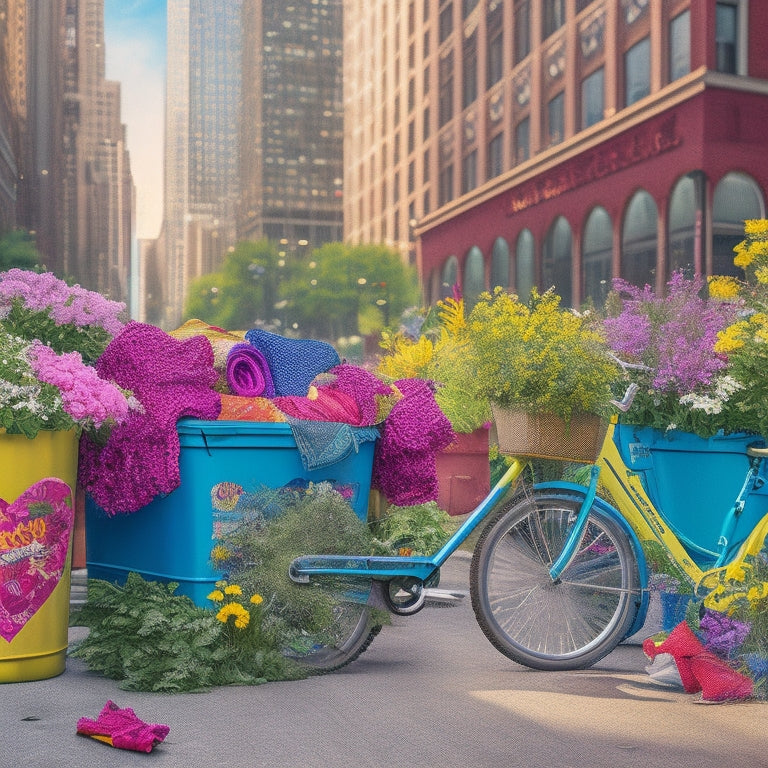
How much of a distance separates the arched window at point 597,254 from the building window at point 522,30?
4205mm

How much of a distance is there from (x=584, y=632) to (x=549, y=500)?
48 cm

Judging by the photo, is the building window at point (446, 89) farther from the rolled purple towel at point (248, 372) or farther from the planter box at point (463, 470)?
the rolled purple towel at point (248, 372)

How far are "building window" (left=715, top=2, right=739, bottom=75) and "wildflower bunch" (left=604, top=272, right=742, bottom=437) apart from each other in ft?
36.0

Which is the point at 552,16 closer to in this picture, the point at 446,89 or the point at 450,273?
the point at 446,89

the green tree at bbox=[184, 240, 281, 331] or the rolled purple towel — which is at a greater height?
the green tree at bbox=[184, 240, 281, 331]

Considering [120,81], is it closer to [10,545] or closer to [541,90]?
[541,90]

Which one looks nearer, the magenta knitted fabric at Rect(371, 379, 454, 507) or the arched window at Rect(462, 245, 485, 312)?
the magenta knitted fabric at Rect(371, 379, 454, 507)

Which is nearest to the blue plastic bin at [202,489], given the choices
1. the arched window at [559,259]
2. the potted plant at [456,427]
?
the potted plant at [456,427]

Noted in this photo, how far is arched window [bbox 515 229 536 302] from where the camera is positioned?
1831 centimetres

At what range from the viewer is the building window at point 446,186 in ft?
77.2

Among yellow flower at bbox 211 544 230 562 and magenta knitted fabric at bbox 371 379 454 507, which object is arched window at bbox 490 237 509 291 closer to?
magenta knitted fabric at bbox 371 379 454 507

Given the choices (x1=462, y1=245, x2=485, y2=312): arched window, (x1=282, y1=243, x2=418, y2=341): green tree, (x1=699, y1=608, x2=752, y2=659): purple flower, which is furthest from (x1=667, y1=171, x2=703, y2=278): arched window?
(x1=282, y1=243, x2=418, y2=341): green tree

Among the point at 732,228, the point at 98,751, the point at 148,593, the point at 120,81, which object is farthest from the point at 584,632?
the point at 120,81

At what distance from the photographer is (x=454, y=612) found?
16.5 ft
